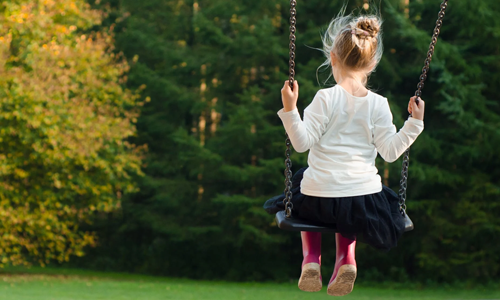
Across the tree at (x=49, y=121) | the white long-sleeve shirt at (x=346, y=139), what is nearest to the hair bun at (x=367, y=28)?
the white long-sleeve shirt at (x=346, y=139)

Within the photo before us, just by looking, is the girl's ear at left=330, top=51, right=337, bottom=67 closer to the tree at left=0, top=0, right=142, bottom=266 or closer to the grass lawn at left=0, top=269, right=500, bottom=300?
the grass lawn at left=0, top=269, right=500, bottom=300

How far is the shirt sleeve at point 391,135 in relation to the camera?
10.1 ft

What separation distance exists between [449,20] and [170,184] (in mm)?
7646

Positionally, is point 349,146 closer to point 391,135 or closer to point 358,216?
point 391,135

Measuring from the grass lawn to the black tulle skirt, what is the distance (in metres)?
9.05

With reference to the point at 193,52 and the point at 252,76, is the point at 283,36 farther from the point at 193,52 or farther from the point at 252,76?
the point at 193,52

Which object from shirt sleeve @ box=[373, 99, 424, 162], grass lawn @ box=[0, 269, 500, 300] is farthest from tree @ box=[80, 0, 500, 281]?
shirt sleeve @ box=[373, 99, 424, 162]

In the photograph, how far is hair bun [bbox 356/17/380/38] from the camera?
3105 millimetres

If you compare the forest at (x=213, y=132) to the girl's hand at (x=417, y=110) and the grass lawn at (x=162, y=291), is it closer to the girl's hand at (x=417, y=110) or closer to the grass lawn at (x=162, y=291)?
the grass lawn at (x=162, y=291)

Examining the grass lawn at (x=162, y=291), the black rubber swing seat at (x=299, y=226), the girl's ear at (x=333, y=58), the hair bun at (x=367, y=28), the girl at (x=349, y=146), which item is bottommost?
the grass lawn at (x=162, y=291)

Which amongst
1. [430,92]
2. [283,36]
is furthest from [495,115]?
[283,36]

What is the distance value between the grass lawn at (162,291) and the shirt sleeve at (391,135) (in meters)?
9.27

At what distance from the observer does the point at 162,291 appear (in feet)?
43.7

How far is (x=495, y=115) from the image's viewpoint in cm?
1295
